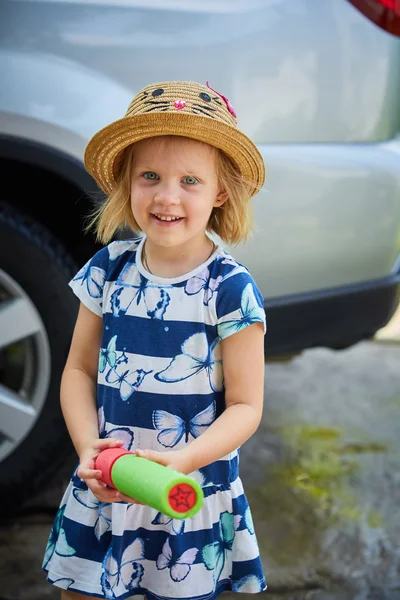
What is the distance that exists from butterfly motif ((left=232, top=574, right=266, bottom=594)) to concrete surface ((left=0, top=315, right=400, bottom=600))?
2.44 feet

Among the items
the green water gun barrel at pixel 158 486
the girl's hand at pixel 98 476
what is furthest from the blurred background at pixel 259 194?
the green water gun barrel at pixel 158 486

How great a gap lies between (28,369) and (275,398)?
5.28 feet

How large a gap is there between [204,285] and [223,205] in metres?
0.22

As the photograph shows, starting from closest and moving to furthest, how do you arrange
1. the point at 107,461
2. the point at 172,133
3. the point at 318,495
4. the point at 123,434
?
the point at 107,461
the point at 172,133
the point at 123,434
the point at 318,495

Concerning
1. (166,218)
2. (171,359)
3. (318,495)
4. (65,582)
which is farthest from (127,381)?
(318,495)

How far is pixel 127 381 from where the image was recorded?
65.9 inches

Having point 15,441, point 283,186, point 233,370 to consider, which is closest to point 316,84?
point 283,186

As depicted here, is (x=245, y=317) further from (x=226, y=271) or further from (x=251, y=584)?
(x=251, y=584)

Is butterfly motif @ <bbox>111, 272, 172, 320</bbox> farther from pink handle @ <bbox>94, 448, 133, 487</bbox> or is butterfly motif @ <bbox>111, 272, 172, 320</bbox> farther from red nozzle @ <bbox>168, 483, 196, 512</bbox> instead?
red nozzle @ <bbox>168, 483, 196, 512</bbox>

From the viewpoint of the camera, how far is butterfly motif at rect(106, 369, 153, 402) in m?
1.66

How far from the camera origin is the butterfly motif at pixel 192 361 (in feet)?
5.40

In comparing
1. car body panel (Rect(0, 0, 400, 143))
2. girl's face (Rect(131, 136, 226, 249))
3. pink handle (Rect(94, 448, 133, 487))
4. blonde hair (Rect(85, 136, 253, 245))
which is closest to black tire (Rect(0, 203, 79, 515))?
car body panel (Rect(0, 0, 400, 143))

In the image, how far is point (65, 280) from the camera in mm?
2531

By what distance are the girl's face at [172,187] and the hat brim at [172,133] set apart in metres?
0.03
